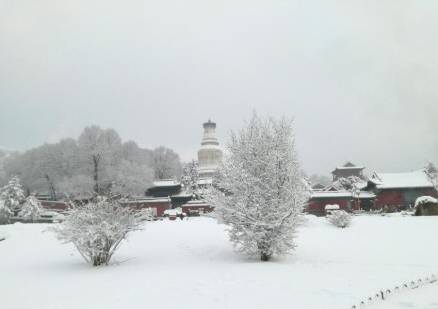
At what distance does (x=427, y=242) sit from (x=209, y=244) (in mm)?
11531

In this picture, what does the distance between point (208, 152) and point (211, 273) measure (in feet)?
231

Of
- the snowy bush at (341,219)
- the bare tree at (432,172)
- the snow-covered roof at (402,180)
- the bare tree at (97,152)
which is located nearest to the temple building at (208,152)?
the bare tree at (97,152)

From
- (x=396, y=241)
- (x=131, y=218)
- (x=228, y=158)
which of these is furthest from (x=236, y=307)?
(x=396, y=241)

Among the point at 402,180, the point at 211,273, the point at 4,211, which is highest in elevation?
the point at 402,180

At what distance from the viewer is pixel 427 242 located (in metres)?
21.1

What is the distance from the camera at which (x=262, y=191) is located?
55.0 ft

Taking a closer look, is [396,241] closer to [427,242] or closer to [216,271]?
[427,242]

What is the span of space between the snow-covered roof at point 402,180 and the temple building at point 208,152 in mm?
33563

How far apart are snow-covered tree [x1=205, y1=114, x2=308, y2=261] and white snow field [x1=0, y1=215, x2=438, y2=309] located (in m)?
0.93

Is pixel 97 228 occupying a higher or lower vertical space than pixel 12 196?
lower

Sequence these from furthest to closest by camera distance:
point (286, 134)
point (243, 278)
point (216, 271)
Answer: point (286, 134)
point (216, 271)
point (243, 278)

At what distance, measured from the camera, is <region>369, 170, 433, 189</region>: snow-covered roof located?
50375mm

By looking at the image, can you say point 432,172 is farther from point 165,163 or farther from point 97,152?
point 165,163

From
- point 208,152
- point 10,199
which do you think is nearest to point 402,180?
point 208,152
